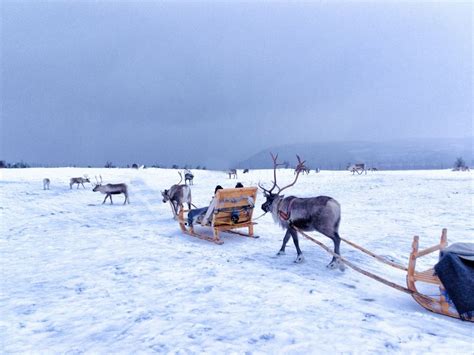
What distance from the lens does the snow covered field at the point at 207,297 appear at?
4176 millimetres

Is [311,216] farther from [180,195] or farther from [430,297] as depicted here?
[180,195]

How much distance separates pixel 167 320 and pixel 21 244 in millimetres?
7585

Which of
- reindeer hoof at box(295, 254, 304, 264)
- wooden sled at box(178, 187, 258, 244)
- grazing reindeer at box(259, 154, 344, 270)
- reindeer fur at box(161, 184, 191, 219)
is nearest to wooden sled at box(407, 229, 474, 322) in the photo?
grazing reindeer at box(259, 154, 344, 270)

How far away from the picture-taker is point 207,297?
5.62 m

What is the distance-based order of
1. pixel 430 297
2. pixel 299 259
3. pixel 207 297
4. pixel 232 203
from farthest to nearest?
pixel 232 203 → pixel 299 259 → pixel 207 297 → pixel 430 297

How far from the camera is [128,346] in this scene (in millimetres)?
4109

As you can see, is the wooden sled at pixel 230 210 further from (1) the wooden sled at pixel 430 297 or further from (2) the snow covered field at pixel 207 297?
(1) the wooden sled at pixel 430 297

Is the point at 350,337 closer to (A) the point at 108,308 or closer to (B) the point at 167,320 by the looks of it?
(B) the point at 167,320

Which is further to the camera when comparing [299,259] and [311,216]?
[299,259]

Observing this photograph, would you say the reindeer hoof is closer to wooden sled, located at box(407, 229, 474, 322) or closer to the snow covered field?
the snow covered field

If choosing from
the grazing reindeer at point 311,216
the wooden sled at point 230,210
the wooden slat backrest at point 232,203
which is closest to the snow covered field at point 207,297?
the wooden sled at point 230,210

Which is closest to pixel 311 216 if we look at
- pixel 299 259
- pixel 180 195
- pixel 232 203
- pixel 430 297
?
pixel 299 259

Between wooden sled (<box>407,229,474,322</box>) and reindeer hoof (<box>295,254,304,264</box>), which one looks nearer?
wooden sled (<box>407,229,474,322</box>)

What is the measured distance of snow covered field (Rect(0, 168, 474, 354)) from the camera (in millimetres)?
4176
